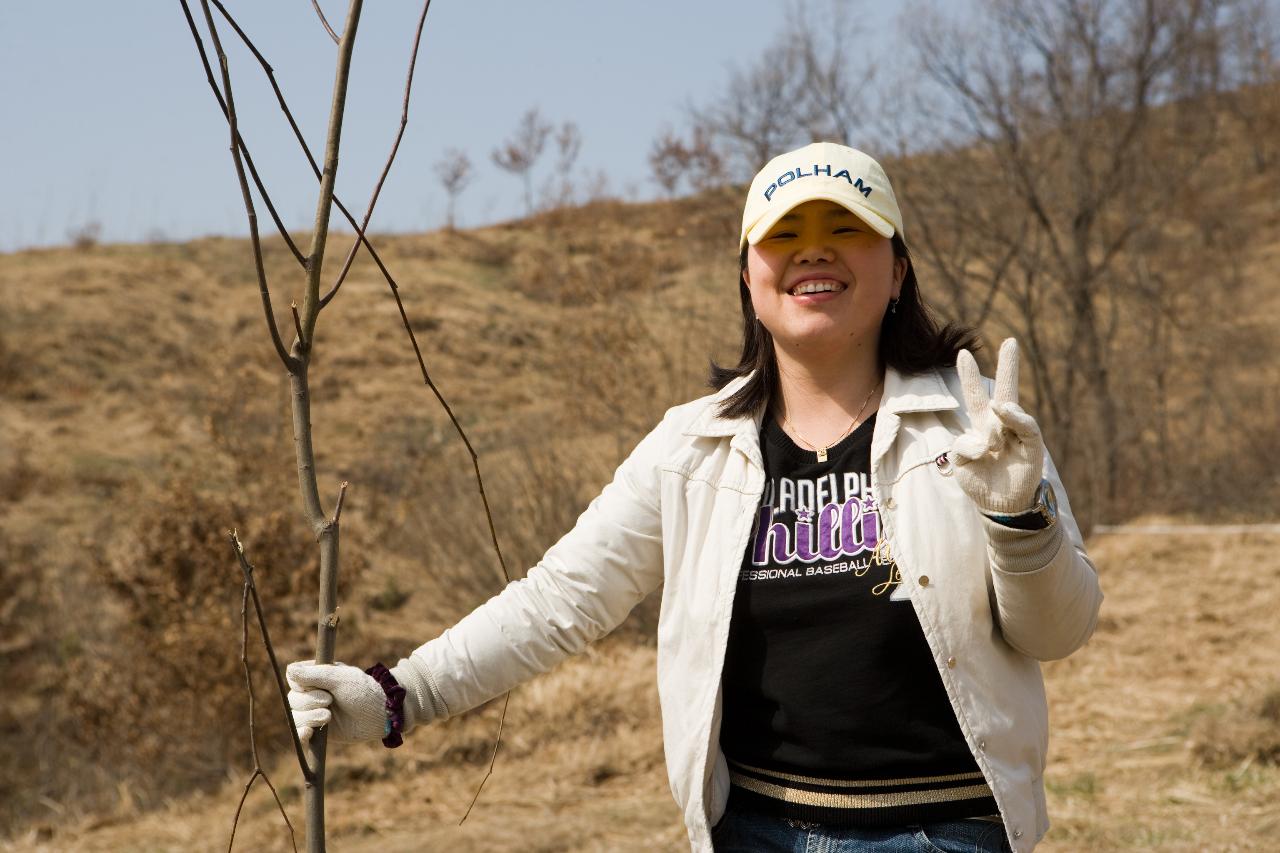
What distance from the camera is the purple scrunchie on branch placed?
6.88ft

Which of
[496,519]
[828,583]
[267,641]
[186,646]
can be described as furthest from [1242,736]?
[186,646]

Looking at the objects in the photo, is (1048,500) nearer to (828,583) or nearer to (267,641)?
Answer: (828,583)

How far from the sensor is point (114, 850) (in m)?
7.07

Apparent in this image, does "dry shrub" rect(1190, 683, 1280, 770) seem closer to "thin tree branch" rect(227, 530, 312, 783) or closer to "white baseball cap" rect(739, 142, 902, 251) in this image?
"white baseball cap" rect(739, 142, 902, 251)

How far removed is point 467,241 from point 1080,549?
28.3 metres

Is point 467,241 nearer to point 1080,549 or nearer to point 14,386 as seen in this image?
point 14,386

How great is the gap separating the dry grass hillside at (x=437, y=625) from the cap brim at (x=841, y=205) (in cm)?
333

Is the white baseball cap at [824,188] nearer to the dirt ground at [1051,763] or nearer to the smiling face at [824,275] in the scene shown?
the smiling face at [824,275]

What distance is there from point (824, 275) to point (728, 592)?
0.55 m

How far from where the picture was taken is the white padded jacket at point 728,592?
1.92 m

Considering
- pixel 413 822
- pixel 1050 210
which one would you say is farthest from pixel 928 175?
pixel 413 822

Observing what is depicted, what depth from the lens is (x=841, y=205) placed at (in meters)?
2.12

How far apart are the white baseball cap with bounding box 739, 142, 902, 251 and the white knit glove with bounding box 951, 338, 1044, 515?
0.38m

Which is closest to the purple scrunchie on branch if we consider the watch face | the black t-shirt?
the black t-shirt
